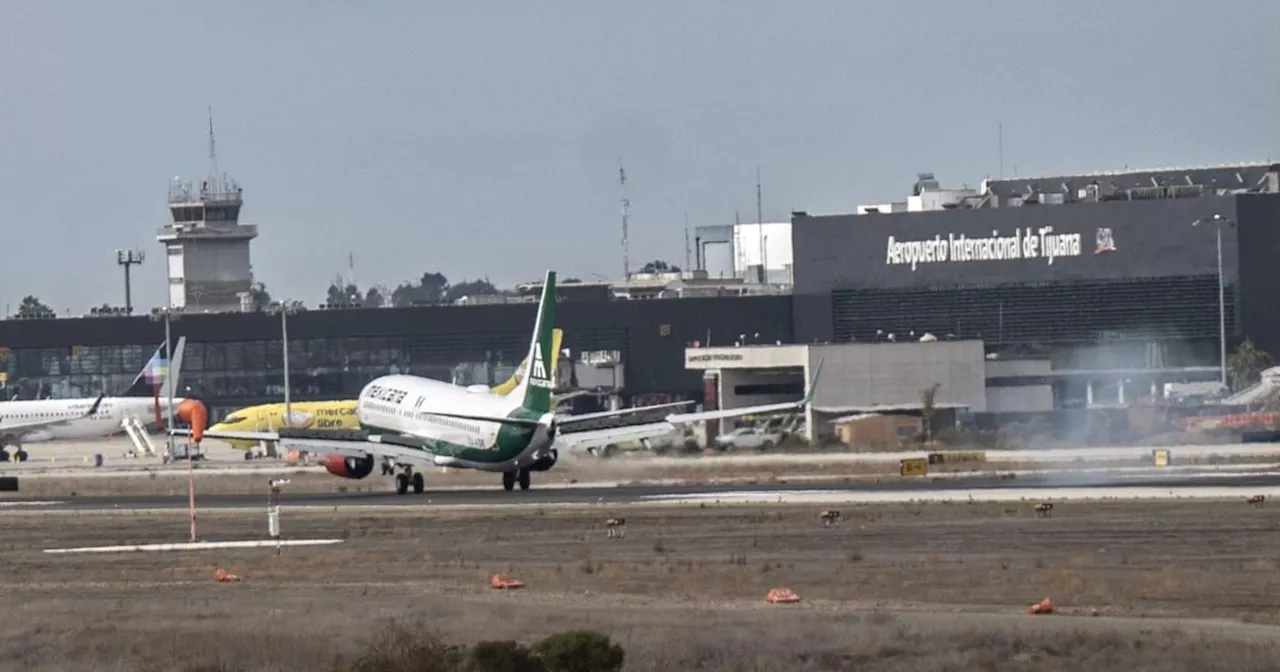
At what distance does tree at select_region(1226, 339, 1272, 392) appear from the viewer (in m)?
144

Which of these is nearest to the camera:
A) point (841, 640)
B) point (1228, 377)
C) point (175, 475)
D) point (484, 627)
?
point (841, 640)

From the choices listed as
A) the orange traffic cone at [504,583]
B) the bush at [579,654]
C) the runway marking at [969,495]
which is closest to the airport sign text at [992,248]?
the runway marking at [969,495]

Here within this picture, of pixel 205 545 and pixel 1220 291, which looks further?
pixel 1220 291

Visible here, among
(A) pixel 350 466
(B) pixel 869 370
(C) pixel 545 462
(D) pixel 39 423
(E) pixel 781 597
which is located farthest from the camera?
(B) pixel 869 370

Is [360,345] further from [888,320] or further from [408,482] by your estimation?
[408,482]

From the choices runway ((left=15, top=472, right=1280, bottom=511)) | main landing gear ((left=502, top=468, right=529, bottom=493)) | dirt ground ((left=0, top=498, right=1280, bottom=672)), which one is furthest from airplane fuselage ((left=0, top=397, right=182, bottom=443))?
dirt ground ((left=0, top=498, right=1280, bottom=672))

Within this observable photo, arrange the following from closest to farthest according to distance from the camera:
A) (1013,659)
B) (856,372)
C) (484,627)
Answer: (1013,659), (484,627), (856,372)

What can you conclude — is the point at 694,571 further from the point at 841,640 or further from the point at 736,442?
the point at 736,442

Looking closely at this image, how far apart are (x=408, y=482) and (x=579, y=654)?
5238 centimetres

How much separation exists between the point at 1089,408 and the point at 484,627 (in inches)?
3731

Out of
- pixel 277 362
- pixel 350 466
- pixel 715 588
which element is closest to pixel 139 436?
pixel 277 362

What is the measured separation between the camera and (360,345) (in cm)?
17775

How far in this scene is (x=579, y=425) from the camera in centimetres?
7875

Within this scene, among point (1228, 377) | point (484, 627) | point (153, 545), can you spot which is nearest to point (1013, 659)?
point (484, 627)
